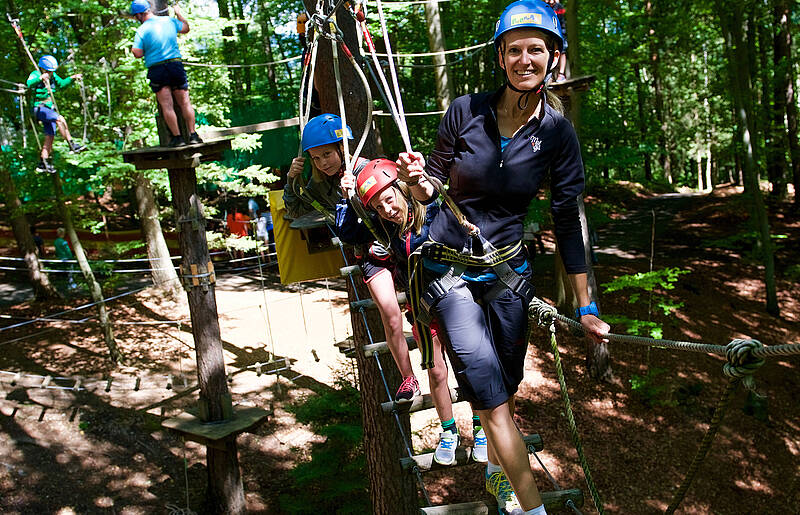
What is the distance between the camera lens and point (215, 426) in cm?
683

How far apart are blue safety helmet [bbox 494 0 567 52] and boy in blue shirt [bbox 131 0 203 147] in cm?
424

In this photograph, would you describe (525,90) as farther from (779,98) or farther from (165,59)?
(779,98)

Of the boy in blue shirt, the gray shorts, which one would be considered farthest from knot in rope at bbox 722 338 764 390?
the boy in blue shirt

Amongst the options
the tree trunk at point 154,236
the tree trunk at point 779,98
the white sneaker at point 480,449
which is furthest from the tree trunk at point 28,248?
the tree trunk at point 779,98

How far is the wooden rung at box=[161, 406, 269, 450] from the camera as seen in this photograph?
6.60 metres

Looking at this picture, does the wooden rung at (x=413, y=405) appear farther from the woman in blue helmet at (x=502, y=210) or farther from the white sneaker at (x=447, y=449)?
the woman in blue helmet at (x=502, y=210)

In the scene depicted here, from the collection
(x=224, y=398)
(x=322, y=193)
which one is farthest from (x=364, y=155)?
(x=224, y=398)

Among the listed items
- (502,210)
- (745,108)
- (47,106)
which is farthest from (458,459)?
(745,108)

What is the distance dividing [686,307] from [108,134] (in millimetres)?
10009

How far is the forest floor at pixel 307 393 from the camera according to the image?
760 centimetres

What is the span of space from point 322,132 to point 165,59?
291cm

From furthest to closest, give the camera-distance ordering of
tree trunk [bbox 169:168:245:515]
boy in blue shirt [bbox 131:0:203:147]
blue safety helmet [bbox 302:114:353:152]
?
1. tree trunk [bbox 169:168:245:515]
2. boy in blue shirt [bbox 131:0:203:147]
3. blue safety helmet [bbox 302:114:353:152]

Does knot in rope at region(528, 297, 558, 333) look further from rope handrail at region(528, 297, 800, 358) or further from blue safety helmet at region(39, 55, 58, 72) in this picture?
blue safety helmet at region(39, 55, 58, 72)

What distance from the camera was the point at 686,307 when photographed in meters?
11.1
